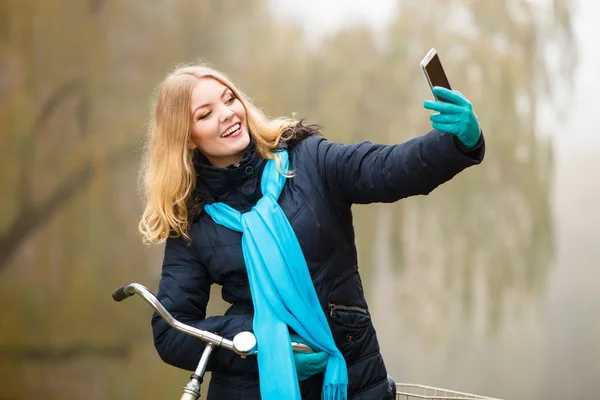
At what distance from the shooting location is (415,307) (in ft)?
13.5

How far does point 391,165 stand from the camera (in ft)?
4.78

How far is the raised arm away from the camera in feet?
5.35

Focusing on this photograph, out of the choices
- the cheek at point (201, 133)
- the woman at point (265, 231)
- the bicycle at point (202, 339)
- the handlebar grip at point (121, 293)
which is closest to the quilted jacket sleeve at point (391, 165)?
the woman at point (265, 231)

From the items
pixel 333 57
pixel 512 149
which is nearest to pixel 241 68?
pixel 333 57

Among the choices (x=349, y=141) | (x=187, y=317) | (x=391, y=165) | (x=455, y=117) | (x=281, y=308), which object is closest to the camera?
(x=455, y=117)

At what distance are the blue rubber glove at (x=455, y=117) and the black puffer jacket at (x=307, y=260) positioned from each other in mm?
189

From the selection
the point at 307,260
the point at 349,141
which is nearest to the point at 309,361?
the point at 307,260

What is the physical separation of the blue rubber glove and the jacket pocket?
0.47 m

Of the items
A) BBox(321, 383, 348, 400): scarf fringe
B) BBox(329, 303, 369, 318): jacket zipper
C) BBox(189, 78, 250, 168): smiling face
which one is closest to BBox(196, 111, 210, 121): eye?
BBox(189, 78, 250, 168): smiling face

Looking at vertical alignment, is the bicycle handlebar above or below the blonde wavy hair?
below

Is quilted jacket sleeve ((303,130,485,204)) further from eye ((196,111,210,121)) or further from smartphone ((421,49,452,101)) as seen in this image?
eye ((196,111,210,121))

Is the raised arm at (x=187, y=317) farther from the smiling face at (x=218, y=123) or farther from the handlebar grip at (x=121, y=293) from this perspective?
the smiling face at (x=218, y=123)

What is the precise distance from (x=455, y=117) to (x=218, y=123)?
584 millimetres

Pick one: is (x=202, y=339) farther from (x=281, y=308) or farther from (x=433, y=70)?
(x=433, y=70)
